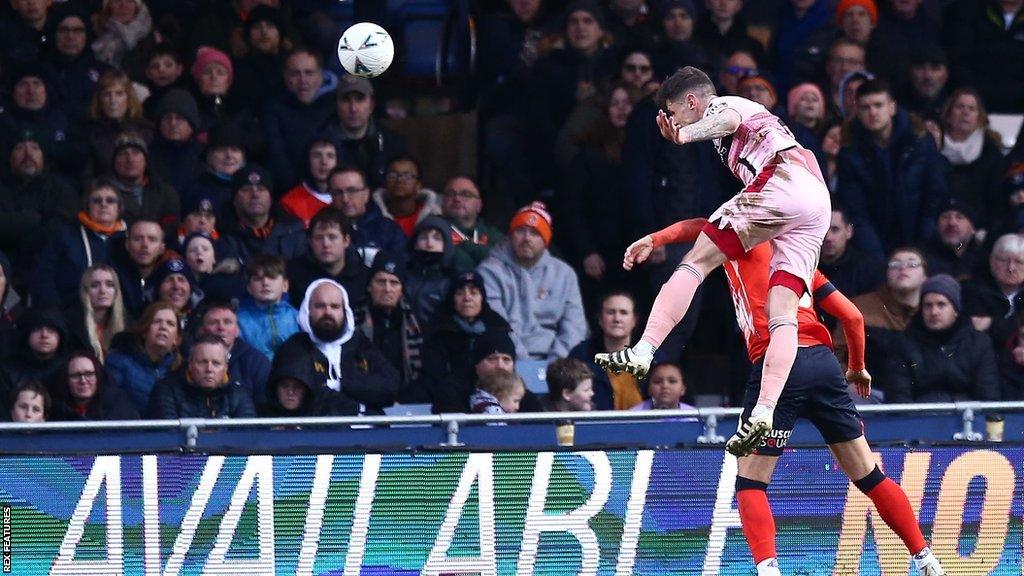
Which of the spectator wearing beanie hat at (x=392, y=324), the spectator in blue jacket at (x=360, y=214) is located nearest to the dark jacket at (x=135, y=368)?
the spectator wearing beanie hat at (x=392, y=324)

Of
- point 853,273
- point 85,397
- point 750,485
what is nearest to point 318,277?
point 85,397

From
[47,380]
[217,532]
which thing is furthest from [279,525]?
[47,380]

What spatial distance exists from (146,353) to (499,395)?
2.14m

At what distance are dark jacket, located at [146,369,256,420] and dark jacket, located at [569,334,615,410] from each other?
2073mm

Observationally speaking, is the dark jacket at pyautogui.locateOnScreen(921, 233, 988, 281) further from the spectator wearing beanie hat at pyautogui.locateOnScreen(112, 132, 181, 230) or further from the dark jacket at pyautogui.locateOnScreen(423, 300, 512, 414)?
the spectator wearing beanie hat at pyautogui.locateOnScreen(112, 132, 181, 230)

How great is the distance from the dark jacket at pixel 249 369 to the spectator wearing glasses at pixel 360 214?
1519mm

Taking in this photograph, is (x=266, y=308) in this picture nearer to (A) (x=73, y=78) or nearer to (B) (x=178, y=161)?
(B) (x=178, y=161)

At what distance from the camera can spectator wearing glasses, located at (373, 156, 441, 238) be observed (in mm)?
13992

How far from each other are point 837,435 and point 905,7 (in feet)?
23.2

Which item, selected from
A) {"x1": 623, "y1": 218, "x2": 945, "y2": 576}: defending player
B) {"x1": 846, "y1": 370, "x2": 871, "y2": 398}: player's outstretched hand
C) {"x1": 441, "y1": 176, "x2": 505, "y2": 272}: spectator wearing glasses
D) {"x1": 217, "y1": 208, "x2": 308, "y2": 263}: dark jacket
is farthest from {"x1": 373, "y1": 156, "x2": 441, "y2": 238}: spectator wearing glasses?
{"x1": 623, "y1": 218, "x2": 945, "y2": 576}: defending player

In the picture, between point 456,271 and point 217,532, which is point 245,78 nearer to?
point 456,271

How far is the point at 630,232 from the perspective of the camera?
1391cm

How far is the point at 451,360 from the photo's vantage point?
12383 millimetres

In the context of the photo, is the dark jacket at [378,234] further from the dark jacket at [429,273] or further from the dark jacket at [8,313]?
the dark jacket at [8,313]
